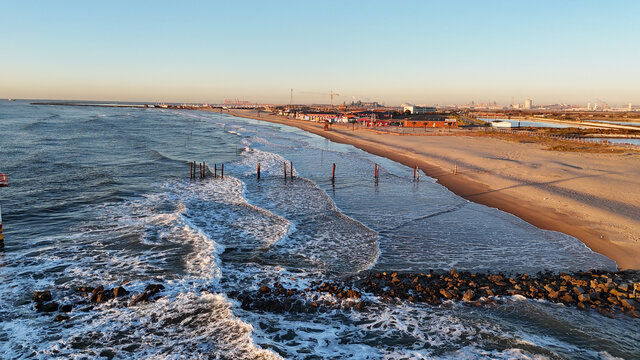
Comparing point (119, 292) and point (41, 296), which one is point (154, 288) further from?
point (41, 296)

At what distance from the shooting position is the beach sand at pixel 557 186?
58.5 feet

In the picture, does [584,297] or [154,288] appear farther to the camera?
[154,288]

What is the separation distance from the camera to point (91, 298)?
11.4m

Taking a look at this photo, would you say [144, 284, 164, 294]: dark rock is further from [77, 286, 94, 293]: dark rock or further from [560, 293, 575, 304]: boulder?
[560, 293, 575, 304]: boulder

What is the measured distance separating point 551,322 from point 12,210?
25.5 meters

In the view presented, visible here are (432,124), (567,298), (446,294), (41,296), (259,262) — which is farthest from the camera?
(432,124)

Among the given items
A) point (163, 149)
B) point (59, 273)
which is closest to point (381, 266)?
point (59, 273)

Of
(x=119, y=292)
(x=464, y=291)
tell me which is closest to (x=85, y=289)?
(x=119, y=292)

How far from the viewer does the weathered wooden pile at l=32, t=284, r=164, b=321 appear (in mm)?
10938

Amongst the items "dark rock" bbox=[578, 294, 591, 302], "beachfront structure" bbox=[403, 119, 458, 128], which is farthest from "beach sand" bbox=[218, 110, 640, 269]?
"beachfront structure" bbox=[403, 119, 458, 128]

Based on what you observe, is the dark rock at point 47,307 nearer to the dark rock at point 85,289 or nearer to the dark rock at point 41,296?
the dark rock at point 41,296

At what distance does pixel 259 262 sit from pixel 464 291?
7677mm

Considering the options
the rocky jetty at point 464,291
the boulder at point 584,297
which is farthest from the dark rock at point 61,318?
the boulder at point 584,297

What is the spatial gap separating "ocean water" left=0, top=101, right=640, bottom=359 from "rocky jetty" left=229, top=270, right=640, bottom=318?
39 centimetres
